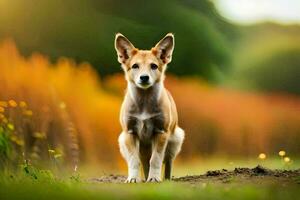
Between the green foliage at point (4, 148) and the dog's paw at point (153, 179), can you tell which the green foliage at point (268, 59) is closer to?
the dog's paw at point (153, 179)

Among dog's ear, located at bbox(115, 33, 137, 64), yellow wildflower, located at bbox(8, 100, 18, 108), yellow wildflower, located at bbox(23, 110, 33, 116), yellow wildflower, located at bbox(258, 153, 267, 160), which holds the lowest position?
yellow wildflower, located at bbox(258, 153, 267, 160)

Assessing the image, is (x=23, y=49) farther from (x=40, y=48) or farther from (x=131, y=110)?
(x=131, y=110)

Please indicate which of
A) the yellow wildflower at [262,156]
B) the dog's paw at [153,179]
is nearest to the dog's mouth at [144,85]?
the dog's paw at [153,179]

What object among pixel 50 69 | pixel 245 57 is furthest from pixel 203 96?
pixel 50 69

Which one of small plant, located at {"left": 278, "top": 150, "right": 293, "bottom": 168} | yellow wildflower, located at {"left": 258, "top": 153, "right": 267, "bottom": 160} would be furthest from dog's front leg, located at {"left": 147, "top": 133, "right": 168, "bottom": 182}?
small plant, located at {"left": 278, "top": 150, "right": 293, "bottom": 168}

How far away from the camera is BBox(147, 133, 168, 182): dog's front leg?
672 centimetres

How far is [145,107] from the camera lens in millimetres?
6844

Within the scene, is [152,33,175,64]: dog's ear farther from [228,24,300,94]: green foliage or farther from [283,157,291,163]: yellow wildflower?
[283,157,291,163]: yellow wildflower

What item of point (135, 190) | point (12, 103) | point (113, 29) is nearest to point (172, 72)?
point (113, 29)

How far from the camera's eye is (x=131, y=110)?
686cm

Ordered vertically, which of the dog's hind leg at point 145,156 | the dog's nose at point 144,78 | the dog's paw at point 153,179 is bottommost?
the dog's paw at point 153,179

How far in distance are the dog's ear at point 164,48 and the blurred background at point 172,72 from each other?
0.69 meters

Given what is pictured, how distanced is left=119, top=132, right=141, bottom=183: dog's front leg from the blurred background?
24.0 inches

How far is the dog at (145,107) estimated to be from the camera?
266 inches
